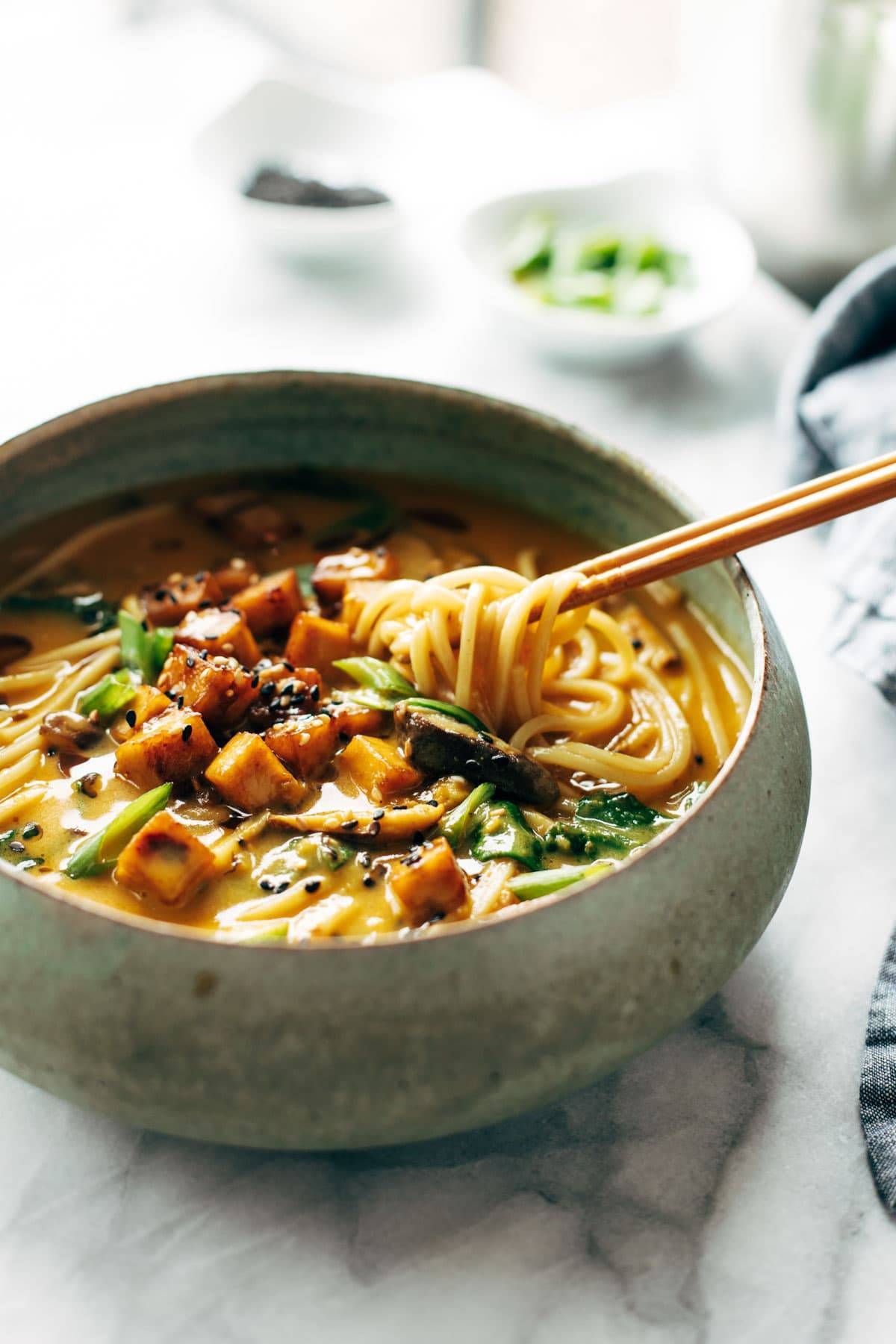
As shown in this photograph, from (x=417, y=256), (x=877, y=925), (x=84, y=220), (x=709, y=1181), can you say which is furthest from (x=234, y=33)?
(x=709, y=1181)

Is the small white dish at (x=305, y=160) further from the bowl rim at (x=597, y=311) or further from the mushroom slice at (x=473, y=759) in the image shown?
the mushroom slice at (x=473, y=759)

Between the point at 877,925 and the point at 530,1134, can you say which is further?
the point at 877,925

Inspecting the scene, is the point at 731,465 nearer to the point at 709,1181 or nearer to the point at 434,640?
the point at 434,640

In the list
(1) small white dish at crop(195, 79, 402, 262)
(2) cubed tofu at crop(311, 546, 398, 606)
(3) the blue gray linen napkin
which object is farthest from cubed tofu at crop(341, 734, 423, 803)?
(1) small white dish at crop(195, 79, 402, 262)

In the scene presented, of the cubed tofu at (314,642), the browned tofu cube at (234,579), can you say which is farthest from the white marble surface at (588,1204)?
the browned tofu cube at (234,579)

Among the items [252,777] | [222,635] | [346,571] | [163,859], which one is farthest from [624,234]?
[163,859]

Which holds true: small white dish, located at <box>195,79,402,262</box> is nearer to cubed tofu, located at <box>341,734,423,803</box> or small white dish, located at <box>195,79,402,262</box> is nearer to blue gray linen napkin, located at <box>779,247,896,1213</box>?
blue gray linen napkin, located at <box>779,247,896,1213</box>
